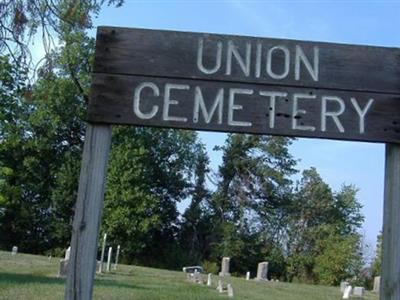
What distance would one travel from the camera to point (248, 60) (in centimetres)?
375

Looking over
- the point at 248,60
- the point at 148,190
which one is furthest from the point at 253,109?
the point at 148,190

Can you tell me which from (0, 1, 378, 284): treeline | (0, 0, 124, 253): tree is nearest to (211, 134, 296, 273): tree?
(0, 1, 378, 284): treeline

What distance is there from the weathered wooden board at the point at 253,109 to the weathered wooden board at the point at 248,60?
50 millimetres

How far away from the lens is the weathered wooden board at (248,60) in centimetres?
373

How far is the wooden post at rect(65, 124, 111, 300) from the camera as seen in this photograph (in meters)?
3.60

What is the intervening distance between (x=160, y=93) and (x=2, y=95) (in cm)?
1975

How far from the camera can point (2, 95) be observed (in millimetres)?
22297

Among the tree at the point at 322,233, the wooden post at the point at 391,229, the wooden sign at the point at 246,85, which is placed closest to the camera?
the wooden post at the point at 391,229

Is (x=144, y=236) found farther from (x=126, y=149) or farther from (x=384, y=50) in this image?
(x=384, y=50)

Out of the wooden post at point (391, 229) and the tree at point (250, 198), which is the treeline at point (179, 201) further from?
the wooden post at point (391, 229)

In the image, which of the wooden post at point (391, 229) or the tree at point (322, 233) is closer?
the wooden post at point (391, 229)

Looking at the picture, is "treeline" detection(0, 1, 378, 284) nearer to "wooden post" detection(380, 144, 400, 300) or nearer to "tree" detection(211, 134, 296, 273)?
"tree" detection(211, 134, 296, 273)

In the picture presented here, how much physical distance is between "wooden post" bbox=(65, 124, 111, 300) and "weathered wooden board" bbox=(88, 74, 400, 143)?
0.45ft

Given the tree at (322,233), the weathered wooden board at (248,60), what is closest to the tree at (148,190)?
the tree at (322,233)
